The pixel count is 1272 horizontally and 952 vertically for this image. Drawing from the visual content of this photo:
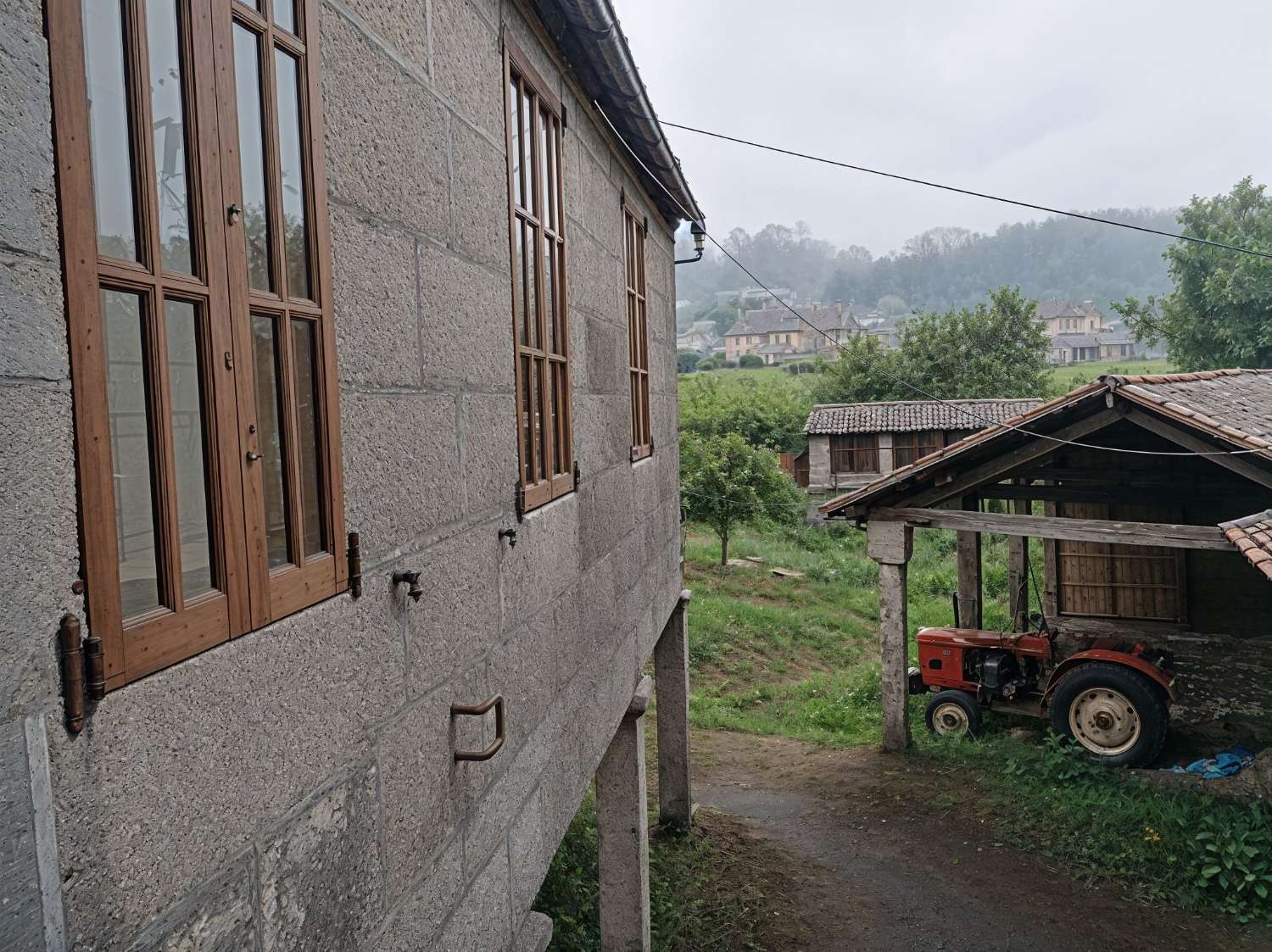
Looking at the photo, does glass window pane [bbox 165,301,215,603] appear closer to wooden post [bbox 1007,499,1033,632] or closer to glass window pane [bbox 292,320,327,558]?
glass window pane [bbox 292,320,327,558]

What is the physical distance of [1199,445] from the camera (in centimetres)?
870

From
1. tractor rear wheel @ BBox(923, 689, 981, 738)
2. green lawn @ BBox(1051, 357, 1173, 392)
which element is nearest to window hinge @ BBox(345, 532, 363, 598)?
tractor rear wheel @ BBox(923, 689, 981, 738)

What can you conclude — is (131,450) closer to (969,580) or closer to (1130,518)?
(969,580)

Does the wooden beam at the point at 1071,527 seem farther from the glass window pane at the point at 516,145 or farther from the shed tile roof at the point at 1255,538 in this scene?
the glass window pane at the point at 516,145

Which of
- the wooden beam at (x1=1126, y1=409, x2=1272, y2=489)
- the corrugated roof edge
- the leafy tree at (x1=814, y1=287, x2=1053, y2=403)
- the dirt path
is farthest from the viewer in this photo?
the leafy tree at (x1=814, y1=287, x2=1053, y2=403)

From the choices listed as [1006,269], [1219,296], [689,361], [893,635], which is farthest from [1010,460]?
[1006,269]

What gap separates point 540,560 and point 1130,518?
11.5 metres

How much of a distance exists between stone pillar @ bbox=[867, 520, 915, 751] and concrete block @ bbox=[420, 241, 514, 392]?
27.5 ft

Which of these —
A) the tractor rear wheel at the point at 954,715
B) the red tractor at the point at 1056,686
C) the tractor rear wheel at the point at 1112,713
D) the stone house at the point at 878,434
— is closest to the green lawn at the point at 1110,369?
the stone house at the point at 878,434

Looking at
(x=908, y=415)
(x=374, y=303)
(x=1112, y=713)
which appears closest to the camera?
(x=374, y=303)

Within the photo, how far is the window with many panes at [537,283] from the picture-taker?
3.38 metres

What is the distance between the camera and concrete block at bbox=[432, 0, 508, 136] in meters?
2.70

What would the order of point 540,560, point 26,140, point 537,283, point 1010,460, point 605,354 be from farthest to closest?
1. point 1010,460
2. point 605,354
3. point 537,283
4. point 540,560
5. point 26,140

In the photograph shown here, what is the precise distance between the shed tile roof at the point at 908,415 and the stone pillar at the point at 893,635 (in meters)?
18.4
